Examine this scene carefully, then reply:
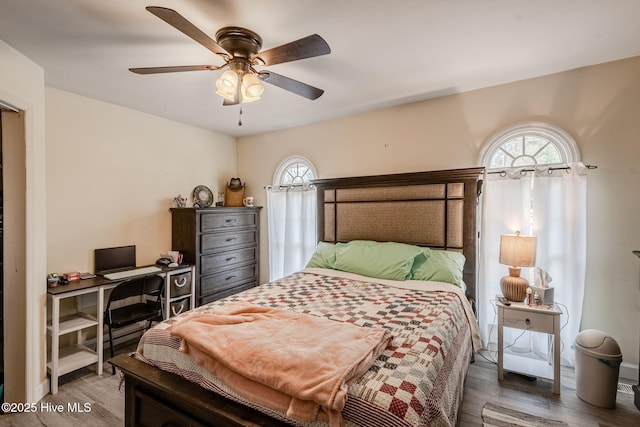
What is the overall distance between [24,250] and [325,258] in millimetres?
2437

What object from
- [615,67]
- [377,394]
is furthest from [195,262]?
[615,67]

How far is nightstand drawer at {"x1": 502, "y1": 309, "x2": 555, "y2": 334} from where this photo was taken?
2256 mm

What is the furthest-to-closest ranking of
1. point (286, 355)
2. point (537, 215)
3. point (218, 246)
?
1. point (218, 246)
2. point (537, 215)
3. point (286, 355)

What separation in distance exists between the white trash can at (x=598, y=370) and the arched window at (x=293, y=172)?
3.10m

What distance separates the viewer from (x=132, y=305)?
10.1 feet

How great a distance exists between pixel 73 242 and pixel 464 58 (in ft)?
12.6

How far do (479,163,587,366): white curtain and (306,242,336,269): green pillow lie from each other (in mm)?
1446

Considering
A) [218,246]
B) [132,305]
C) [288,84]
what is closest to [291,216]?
[218,246]

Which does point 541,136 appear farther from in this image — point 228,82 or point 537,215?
point 228,82

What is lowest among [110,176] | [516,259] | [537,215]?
[516,259]

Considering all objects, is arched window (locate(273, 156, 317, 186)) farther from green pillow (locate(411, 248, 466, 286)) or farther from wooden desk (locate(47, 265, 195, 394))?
wooden desk (locate(47, 265, 195, 394))

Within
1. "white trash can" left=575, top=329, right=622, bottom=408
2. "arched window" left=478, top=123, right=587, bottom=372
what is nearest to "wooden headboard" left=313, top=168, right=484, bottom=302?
"arched window" left=478, top=123, right=587, bottom=372

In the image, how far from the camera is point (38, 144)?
220 centimetres

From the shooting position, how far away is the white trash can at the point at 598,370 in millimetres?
2035
